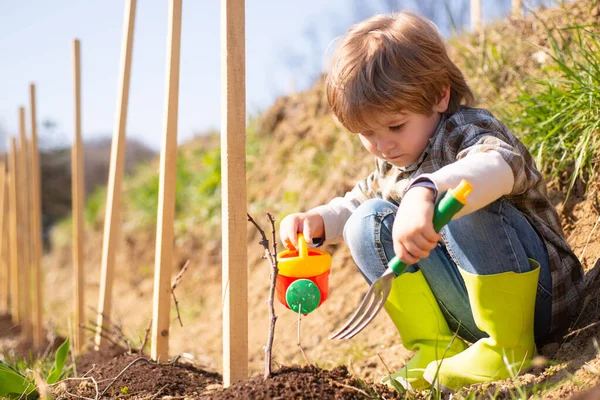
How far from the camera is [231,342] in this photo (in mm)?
1508

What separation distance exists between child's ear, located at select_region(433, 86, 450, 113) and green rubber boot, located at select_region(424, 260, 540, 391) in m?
0.47

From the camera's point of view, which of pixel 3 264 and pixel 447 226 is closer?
pixel 447 226

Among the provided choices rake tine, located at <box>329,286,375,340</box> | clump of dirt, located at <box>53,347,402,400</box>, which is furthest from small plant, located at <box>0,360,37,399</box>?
rake tine, located at <box>329,286,375,340</box>

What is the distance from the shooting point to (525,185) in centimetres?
154

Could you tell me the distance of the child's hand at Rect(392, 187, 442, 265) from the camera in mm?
1232

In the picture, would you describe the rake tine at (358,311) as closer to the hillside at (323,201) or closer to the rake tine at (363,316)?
the rake tine at (363,316)

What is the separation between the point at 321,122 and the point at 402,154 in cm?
340

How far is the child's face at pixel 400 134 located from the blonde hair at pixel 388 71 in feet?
0.07

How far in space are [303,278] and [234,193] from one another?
0.29 meters

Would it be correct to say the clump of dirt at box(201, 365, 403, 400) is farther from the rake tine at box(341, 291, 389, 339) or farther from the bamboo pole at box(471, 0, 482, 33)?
the bamboo pole at box(471, 0, 482, 33)

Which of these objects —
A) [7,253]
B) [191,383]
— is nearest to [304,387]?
[191,383]

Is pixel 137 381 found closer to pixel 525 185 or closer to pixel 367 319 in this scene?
pixel 367 319

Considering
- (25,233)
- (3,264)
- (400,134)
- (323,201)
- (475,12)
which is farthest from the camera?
(3,264)

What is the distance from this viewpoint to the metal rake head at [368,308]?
1383 millimetres
